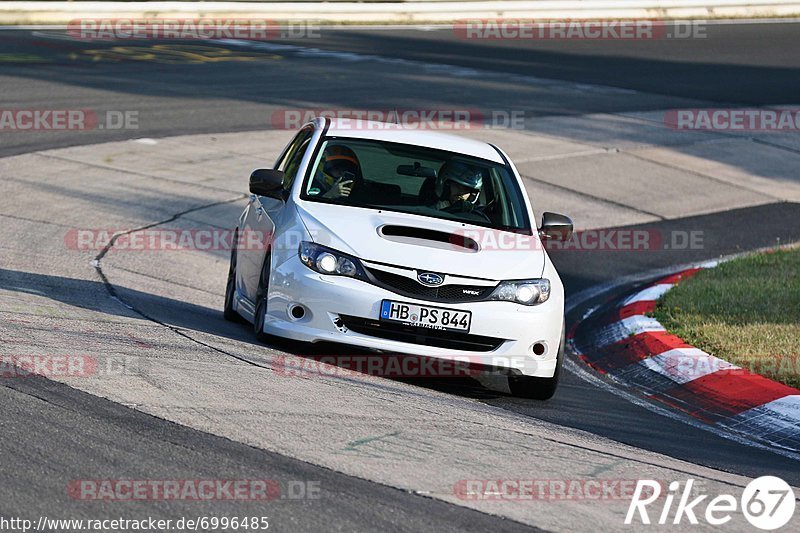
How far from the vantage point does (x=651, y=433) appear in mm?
7633

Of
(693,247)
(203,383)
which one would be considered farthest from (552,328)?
(693,247)

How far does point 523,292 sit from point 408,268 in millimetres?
752

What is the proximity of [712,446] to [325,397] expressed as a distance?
7.32 ft

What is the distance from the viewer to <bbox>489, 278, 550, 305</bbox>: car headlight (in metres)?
8.08

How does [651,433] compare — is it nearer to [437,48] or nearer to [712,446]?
[712,446]

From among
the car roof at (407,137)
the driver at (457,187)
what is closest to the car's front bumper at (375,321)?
the driver at (457,187)

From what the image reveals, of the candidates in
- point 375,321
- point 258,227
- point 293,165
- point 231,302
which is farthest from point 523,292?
point 231,302

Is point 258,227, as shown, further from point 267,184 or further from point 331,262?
point 331,262

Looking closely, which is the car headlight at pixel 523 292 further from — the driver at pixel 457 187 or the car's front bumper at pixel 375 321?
the driver at pixel 457 187

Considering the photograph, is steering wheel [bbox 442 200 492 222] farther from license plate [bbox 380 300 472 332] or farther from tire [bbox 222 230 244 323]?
tire [bbox 222 230 244 323]

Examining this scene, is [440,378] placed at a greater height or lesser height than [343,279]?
lesser

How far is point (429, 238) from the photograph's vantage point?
839cm

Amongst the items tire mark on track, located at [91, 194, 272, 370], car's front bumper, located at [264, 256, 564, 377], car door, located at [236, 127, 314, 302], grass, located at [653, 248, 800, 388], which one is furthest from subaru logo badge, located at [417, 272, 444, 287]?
grass, located at [653, 248, 800, 388]

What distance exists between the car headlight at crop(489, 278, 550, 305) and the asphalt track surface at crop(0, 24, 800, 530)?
65 cm
